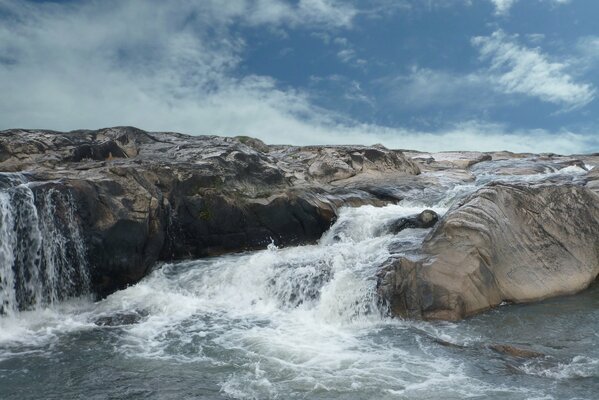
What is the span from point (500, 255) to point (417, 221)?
17.9 ft

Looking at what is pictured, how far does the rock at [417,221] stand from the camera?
20.0 m

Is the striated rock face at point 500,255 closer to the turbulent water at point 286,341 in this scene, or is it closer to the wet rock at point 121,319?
the turbulent water at point 286,341

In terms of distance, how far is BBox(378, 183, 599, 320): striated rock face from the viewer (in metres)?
13.7

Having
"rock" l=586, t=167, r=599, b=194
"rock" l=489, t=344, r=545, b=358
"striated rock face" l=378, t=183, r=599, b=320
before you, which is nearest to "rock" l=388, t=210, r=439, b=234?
"striated rock face" l=378, t=183, r=599, b=320

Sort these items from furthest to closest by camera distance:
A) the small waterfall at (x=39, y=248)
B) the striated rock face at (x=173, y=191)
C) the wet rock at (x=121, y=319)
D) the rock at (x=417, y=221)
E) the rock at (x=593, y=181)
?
the rock at (x=593, y=181) < the rock at (x=417, y=221) < the striated rock face at (x=173, y=191) < the small waterfall at (x=39, y=248) < the wet rock at (x=121, y=319)

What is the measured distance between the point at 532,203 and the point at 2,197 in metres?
15.9

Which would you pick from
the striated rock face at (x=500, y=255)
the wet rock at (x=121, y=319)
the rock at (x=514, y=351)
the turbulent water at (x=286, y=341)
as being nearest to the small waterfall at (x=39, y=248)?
the turbulent water at (x=286, y=341)

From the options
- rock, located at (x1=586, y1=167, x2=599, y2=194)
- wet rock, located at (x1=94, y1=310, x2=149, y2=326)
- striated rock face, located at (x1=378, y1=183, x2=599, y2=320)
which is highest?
rock, located at (x1=586, y1=167, x2=599, y2=194)

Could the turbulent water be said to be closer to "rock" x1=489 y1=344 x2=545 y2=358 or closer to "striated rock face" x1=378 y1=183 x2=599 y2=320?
"rock" x1=489 y1=344 x2=545 y2=358

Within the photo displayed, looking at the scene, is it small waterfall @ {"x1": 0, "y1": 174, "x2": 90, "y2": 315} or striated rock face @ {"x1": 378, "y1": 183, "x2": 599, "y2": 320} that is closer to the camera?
striated rock face @ {"x1": 378, "y1": 183, "x2": 599, "y2": 320}

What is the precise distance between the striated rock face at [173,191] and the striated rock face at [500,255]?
7.83 metres

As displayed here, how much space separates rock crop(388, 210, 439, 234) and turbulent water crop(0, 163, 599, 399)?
2960 mm

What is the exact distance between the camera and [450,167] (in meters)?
37.6

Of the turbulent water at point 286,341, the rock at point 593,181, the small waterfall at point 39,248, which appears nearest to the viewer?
the turbulent water at point 286,341
